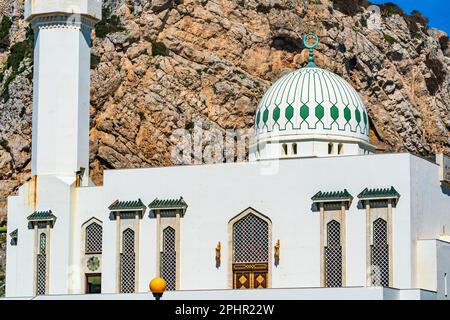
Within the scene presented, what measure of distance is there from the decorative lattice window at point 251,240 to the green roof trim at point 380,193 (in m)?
2.71

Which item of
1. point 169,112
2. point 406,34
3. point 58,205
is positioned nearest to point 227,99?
point 169,112

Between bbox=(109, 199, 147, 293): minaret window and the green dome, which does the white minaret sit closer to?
bbox=(109, 199, 147, 293): minaret window

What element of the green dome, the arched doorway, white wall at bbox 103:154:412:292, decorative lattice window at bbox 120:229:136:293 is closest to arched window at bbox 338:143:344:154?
the green dome

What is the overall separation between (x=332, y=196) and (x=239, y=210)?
2.55 meters

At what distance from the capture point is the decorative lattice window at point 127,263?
31.0 m

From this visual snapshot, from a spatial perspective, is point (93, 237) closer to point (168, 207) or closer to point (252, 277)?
point (168, 207)

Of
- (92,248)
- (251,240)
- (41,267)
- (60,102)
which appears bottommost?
(41,267)

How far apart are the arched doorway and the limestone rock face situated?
19770 millimetres

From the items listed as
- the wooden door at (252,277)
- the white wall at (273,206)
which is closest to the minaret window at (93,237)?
the white wall at (273,206)

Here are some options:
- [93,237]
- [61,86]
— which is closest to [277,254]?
[93,237]

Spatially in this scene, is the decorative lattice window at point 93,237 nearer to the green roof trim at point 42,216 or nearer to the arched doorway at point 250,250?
the green roof trim at point 42,216

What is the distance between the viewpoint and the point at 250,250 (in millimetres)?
29984

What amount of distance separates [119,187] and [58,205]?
1.84 m

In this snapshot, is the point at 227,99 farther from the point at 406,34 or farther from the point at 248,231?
the point at 248,231
